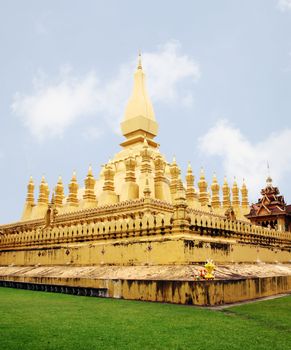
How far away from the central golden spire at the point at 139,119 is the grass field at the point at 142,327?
23.7m

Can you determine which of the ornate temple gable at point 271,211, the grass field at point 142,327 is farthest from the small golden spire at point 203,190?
the grass field at point 142,327

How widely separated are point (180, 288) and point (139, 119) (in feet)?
77.0

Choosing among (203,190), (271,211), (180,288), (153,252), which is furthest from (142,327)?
(203,190)

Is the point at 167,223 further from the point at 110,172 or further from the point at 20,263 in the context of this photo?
the point at 110,172

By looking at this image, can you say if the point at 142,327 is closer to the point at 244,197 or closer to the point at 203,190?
the point at 203,190

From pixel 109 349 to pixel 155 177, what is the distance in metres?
19.0

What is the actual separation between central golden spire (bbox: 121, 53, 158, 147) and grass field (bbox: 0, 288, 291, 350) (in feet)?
77.6

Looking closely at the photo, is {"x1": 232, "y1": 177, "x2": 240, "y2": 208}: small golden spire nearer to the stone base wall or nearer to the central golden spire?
the central golden spire

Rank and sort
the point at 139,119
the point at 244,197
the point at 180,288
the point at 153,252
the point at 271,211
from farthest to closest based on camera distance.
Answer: the point at 244,197 < the point at 139,119 < the point at 271,211 < the point at 153,252 < the point at 180,288

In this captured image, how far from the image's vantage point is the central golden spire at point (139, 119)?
97.9ft

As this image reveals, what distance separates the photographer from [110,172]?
23766 mm

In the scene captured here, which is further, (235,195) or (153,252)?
(235,195)

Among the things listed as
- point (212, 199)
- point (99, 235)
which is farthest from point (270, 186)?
point (99, 235)

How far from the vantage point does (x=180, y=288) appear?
7480mm
